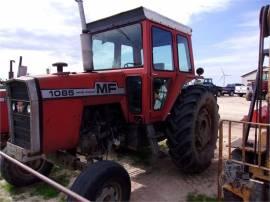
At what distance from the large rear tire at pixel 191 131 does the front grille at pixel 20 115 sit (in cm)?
222

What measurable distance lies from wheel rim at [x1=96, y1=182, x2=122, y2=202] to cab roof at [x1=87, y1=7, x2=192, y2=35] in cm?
244

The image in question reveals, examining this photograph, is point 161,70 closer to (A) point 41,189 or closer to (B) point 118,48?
(B) point 118,48

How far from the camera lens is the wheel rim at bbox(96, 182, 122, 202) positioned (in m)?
3.85

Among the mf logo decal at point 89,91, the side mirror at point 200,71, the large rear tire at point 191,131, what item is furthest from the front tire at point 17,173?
the side mirror at point 200,71

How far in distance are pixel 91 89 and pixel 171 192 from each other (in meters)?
1.93

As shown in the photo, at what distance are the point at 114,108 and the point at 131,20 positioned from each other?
136 cm

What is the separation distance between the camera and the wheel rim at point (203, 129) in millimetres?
5484

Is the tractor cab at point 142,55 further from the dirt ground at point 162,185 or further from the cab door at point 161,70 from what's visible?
the dirt ground at point 162,185

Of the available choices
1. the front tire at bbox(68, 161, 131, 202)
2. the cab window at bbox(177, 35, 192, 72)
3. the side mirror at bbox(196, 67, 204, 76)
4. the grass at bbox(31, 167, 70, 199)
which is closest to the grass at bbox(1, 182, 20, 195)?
the grass at bbox(31, 167, 70, 199)

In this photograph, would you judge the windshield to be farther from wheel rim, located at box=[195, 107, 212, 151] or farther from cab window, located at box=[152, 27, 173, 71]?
wheel rim, located at box=[195, 107, 212, 151]

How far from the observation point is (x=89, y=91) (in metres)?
4.43

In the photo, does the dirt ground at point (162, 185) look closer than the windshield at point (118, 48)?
Yes

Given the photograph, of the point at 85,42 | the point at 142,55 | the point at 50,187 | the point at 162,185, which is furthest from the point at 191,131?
the point at 50,187

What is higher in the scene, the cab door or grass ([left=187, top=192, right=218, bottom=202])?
the cab door
